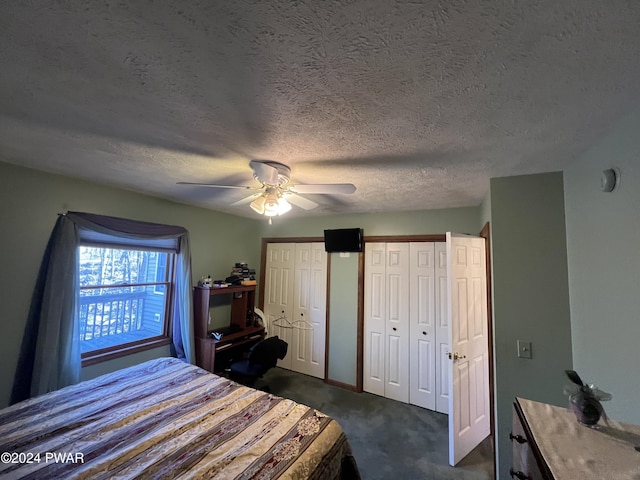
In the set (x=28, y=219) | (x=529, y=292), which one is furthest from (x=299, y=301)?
(x=28, y=219)

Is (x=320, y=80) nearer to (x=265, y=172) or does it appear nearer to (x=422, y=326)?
(x=265, y=172)

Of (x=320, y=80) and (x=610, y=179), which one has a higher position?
(x=320, y=80)

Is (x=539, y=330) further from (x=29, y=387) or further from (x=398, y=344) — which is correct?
(x=29, y=387)

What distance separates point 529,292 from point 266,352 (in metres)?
2.50

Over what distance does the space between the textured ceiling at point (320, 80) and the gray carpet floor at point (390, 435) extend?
2.45 metres

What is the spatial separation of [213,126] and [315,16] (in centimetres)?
80

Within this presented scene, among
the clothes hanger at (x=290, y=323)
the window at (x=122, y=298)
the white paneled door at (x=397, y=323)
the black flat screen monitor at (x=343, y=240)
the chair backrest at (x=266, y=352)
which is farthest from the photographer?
the clothes hanger at (x=290, y=323)

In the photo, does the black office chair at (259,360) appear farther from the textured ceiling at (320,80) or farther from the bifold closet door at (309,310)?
the textured ceiling at (320,80)

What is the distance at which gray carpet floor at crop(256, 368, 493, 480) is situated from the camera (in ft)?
7.11

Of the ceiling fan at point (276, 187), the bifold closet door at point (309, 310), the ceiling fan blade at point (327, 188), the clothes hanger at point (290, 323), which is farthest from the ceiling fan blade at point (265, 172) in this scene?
the clothes hanger at point (290, 323)

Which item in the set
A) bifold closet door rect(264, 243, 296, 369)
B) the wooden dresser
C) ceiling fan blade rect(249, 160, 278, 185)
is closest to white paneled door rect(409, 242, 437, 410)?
bifold closet door rect(264, 243, 296, 369)

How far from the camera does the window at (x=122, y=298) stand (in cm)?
253

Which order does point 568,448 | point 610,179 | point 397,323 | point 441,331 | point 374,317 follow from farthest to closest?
point 374,317 < point 397,323 < point 441,331 < point 610,179 < point 568,448

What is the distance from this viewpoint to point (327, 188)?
1.76m
